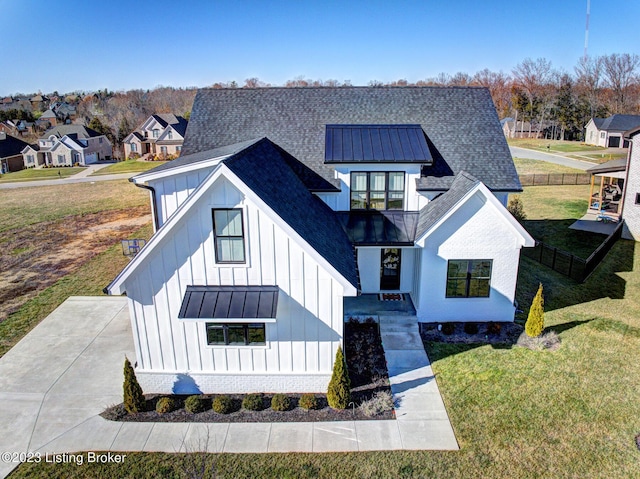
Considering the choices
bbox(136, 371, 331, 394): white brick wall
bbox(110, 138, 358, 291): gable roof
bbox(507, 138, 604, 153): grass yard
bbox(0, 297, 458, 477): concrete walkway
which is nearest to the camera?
bbox(0, 297, 458, 477): concrete walkway

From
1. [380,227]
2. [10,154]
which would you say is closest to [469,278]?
[380,227]

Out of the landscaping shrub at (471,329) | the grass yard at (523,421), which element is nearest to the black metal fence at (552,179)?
the grass yard at (523,421)

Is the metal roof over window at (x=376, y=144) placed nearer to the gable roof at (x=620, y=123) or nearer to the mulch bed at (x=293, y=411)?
the mulch bed at (x=293, y=411)

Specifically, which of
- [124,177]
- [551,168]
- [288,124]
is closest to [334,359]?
[288,124]

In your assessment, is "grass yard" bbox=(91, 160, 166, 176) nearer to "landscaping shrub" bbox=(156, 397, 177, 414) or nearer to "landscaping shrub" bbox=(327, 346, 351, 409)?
"landscaping shrub" bbox=(156, 397, 177, 414)

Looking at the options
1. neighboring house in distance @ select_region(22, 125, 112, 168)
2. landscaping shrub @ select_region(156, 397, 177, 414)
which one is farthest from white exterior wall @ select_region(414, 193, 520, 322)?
neighboring house in distance @ select_region(22, 125, 112, 168)

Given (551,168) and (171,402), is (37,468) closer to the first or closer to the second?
(171,402)
